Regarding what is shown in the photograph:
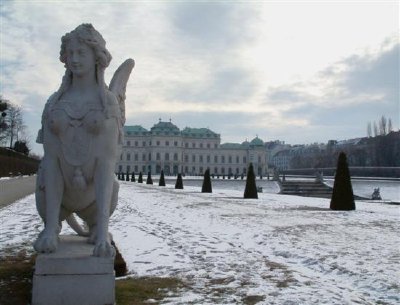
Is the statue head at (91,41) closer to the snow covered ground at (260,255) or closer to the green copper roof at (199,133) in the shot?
the snow covered ground at (260,255)

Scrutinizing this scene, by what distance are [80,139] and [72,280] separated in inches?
39.2

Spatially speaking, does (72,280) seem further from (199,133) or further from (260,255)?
(199,133)

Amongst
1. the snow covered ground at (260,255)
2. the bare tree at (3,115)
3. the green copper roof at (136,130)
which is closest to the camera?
the snow covered ground at (260,255)

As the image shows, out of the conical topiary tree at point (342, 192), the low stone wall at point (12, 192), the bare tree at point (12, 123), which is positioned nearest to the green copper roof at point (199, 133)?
the bare tree at point (12, 123)

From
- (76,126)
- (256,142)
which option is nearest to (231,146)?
(256,142)

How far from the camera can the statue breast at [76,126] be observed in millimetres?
Answer: 3100

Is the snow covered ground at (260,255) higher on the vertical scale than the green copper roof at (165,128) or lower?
lower

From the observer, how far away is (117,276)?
4.02 meters

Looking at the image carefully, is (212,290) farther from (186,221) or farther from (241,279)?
(186,221)

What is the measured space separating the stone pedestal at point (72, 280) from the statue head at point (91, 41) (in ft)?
4.71

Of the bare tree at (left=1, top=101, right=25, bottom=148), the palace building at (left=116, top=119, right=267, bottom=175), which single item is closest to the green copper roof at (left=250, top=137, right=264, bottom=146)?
the palace building at (left=116, top=119, right=267, bottom=175)

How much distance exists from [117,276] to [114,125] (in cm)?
159

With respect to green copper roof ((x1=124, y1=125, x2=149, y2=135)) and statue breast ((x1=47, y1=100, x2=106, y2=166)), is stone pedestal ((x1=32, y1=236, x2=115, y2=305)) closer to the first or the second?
statue breast ((x1=47, y1=100, x2=106, y2=166))

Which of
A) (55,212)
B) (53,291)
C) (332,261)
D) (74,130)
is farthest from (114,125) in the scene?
(332,261)
